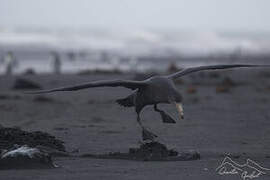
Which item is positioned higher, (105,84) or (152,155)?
(105,84)

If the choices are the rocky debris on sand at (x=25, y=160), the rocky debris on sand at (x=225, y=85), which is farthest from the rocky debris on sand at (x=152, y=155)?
the rocky debris on sand at (x=225, y=85)

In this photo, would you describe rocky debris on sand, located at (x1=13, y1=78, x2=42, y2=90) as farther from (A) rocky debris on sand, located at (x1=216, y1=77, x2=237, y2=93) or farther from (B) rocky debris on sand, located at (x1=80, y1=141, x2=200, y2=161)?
(B) rocky debris on sand, located at (x1=80, y1=141, x2=200, y2=161)

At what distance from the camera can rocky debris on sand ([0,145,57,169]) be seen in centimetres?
883

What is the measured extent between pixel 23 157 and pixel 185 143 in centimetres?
337

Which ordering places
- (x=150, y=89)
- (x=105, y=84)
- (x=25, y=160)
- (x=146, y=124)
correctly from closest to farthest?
(x=25, y=160) → (x=105, y=84) → (x=150, y=89) → (x=146, y=124)

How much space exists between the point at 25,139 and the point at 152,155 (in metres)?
1.85

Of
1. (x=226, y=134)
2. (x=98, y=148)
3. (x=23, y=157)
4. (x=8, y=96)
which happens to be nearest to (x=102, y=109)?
(x=8, y=96)

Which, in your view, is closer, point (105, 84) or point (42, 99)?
point (105, 84)

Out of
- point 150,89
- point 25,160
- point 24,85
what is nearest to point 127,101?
point 150,89

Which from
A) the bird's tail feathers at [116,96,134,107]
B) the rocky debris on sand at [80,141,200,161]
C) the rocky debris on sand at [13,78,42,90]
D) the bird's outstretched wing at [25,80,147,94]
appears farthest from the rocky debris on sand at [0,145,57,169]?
the rocky debris on sand at [13,78,42,90]

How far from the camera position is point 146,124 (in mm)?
14344

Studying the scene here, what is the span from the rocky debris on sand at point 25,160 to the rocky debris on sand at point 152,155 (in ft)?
3.76

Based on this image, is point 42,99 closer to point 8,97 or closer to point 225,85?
point 8,97

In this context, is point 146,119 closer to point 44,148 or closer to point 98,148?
point 98,148
